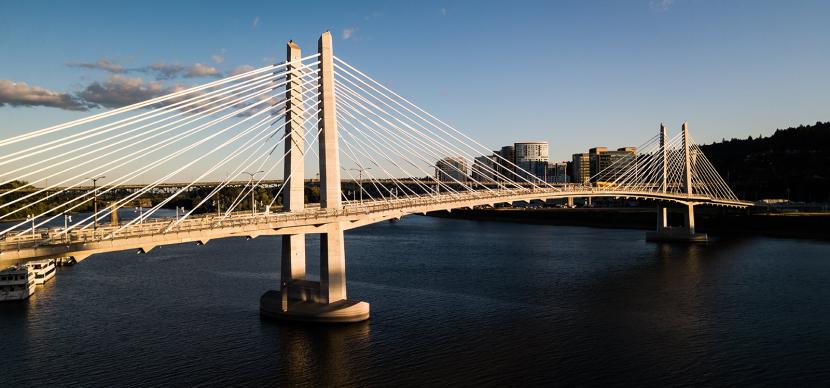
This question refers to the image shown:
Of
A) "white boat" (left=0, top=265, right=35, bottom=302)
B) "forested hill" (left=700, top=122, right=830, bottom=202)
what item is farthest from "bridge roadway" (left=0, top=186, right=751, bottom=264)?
"forested hill" (left=700, top=122, right=830, bottom=202)

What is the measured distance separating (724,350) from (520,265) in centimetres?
2671

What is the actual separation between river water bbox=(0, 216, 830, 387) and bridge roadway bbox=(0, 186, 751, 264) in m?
4.92

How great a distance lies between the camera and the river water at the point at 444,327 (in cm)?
2420

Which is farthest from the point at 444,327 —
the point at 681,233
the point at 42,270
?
the point at 681,233

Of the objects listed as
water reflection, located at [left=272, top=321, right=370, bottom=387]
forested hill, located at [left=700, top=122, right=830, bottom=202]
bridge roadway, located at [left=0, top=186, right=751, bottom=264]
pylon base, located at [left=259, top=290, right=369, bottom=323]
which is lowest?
water reflection, located at [left=272, top=321, right=370, bottom=387]

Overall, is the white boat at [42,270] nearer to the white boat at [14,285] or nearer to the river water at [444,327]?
the river water at [444,327]

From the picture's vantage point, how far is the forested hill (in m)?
120

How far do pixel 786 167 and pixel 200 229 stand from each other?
5591 inches

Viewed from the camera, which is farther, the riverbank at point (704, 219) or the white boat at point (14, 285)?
the riverbank at point (704, 219)

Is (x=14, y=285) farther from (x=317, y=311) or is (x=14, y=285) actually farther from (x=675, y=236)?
(x=675, y=236)

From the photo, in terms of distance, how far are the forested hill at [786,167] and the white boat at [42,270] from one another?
119m

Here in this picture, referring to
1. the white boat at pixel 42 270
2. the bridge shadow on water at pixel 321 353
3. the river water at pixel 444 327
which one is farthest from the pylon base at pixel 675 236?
the white boat at pixel 42 270

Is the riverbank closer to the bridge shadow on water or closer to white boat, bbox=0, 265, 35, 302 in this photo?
the bridge shadow on water

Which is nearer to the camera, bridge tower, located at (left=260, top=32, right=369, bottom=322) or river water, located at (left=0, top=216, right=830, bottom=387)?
river water, located at (left=0, top=216, right=830, bottom=387)
